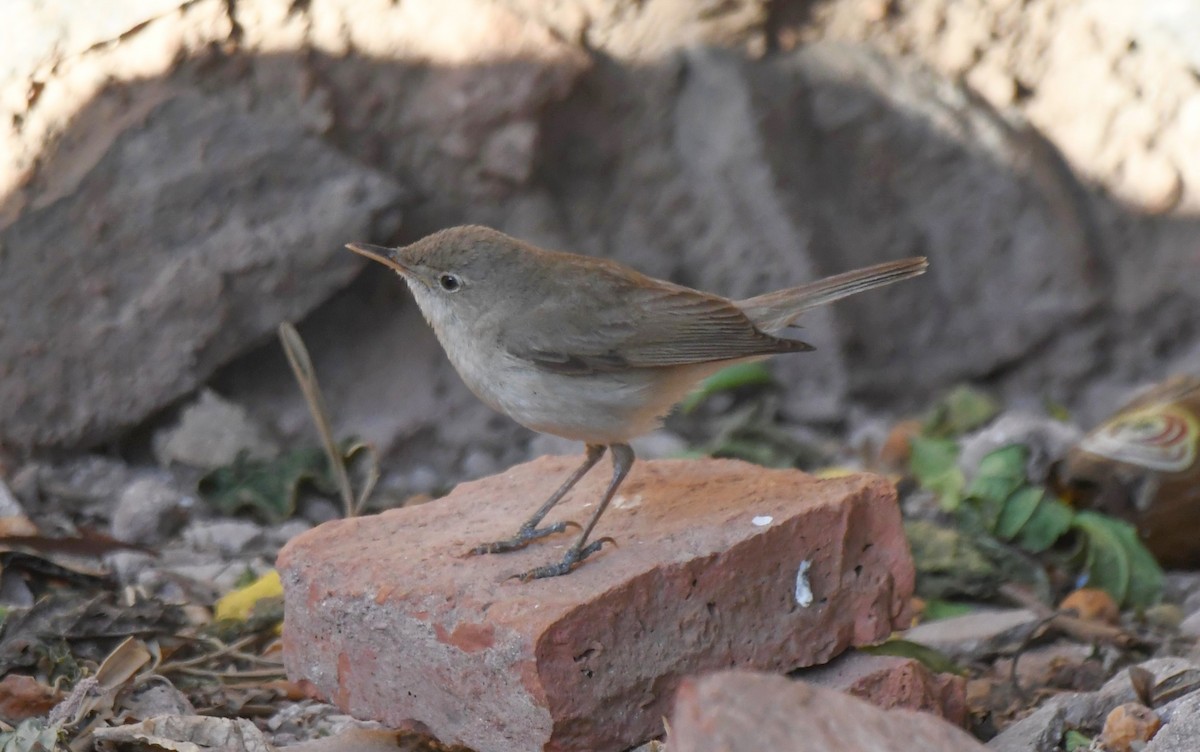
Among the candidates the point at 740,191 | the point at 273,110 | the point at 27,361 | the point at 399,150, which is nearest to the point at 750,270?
the point at 740,191

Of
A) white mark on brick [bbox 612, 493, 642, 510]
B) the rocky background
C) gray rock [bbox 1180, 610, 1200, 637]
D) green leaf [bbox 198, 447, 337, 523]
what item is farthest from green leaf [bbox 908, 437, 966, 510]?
green leaf [bbox 198, 447, 337, 523]

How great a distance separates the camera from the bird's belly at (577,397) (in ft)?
14.2

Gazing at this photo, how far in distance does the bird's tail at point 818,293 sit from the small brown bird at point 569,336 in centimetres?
15

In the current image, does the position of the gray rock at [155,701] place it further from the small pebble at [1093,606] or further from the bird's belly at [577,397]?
the small pebble at [1093,606]

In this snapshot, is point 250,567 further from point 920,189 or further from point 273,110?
point 920,189

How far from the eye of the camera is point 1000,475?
221 inches

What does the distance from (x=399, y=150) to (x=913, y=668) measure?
382cm

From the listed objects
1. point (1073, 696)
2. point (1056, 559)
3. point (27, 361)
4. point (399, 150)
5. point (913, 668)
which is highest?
point (399, 150)

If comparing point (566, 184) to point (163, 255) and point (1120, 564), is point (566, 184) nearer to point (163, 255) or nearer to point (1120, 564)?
point (163, 255)

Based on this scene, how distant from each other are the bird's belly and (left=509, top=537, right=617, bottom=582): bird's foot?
0.42m

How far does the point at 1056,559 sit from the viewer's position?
5.55 m

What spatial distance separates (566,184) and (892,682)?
3.74m

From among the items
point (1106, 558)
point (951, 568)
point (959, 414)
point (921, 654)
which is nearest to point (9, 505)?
point (921, 654)

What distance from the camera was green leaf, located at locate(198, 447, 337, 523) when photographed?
5.89 metres
